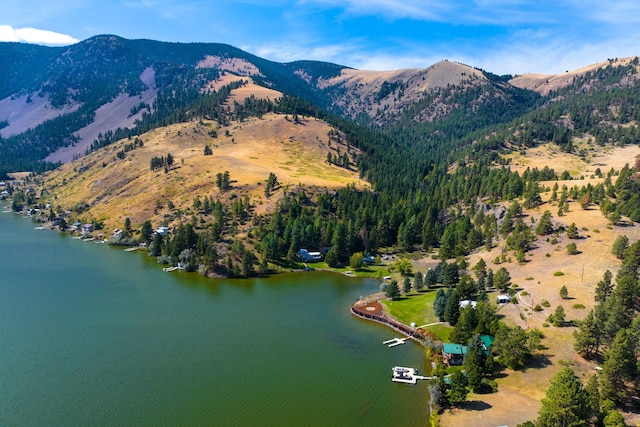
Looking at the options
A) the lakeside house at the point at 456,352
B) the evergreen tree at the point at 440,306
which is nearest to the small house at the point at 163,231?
the evergreen tree at the point at 440,306

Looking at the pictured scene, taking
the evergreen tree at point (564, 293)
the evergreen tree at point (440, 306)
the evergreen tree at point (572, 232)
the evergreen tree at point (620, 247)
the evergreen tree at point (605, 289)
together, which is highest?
the evergreen tree at point (572, 232)

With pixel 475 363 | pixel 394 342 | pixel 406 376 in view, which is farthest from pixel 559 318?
pixel 406 376

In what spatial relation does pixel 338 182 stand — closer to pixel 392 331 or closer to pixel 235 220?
pixel 235 220

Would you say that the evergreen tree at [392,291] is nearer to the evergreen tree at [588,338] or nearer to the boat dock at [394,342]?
the boat dock at [394,342]

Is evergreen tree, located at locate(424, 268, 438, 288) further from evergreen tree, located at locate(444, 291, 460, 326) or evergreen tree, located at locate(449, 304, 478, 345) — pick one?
evergreen tree, located at locate(449, 304, 478, 345)

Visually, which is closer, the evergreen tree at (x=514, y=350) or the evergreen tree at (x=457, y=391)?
the evergreen tree at (x=457, y=391)

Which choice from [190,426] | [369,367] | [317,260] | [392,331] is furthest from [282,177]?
[190,426]
